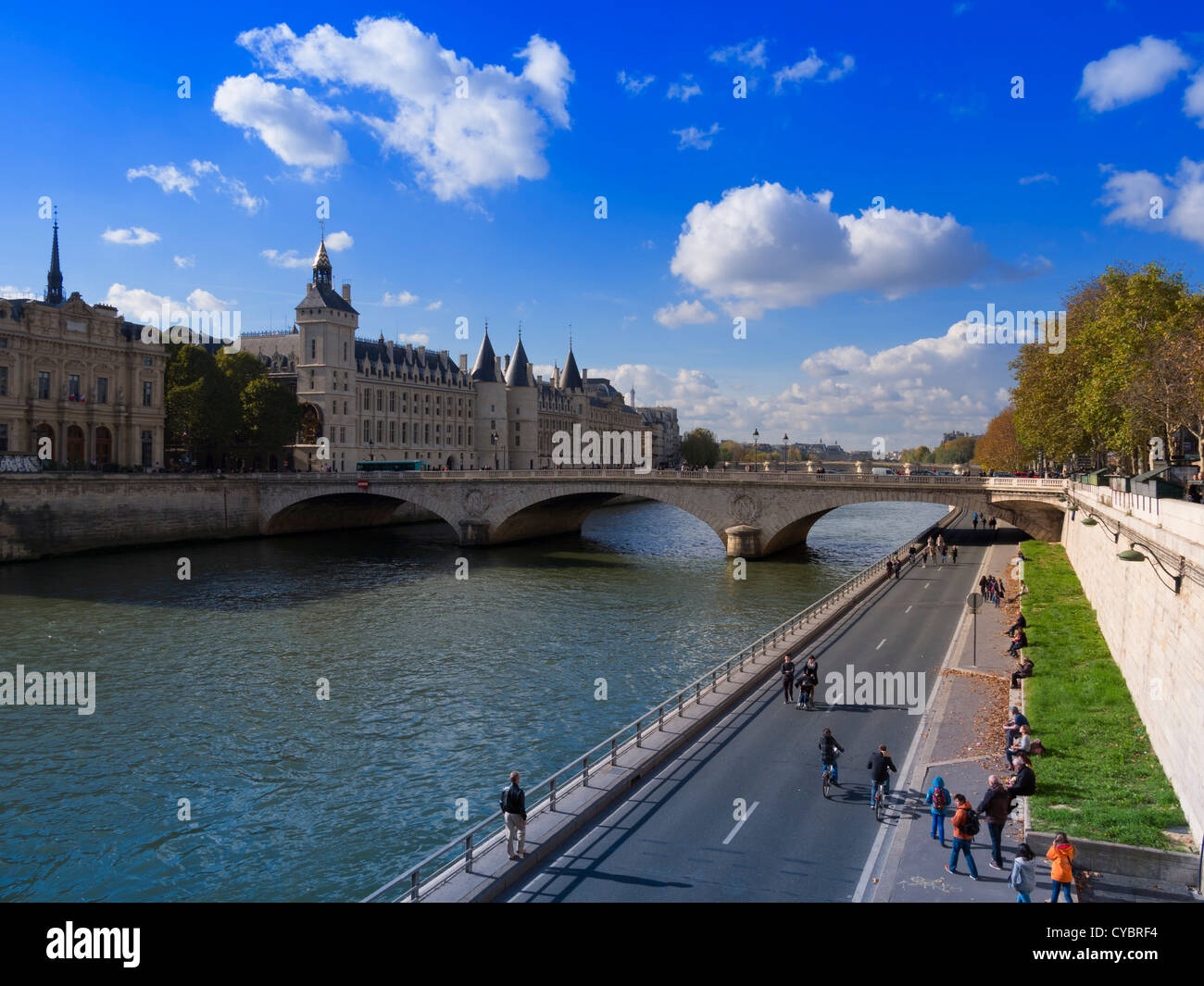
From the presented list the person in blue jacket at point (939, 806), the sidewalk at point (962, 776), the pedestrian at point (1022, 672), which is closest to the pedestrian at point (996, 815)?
the sidewalk at point (962, 776)

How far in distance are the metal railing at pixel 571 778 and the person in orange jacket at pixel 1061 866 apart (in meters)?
6.78

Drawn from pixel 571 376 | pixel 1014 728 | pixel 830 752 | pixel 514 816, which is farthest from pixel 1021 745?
pixel 571 376

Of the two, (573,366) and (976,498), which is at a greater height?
(573,366)

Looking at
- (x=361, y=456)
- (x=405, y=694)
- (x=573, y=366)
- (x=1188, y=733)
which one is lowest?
(x=405, y=694)

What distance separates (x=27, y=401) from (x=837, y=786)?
70.9 m

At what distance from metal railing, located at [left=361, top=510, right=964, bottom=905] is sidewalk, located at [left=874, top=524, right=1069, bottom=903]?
4.96 metres

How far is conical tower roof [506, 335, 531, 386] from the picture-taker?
126 m

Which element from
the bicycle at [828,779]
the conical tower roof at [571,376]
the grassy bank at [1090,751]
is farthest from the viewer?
the conical tower roof at [571,376]

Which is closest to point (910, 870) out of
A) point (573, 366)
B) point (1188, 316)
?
point (1188, 316)

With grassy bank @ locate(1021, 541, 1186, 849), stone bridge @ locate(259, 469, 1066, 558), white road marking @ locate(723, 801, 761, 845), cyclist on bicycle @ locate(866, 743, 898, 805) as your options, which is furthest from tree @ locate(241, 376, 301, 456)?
cyclist on bicycle @ locate(866, 743, 898, 805)

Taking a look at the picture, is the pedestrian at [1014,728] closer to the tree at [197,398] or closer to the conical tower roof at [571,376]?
the tree at [197,398]

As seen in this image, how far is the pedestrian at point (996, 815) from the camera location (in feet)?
42.5

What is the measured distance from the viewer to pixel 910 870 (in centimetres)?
1277
